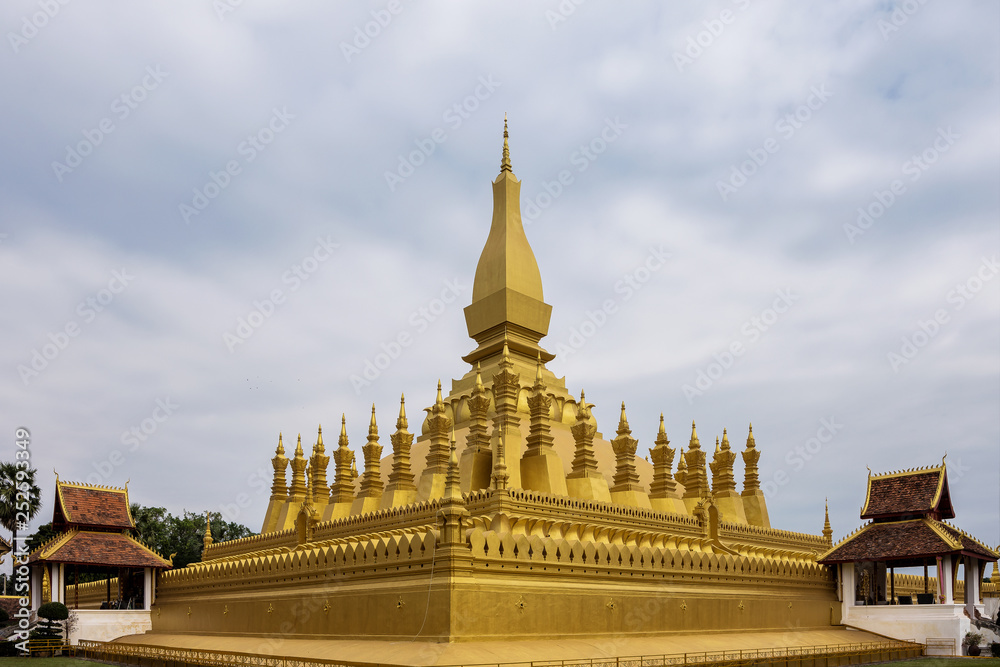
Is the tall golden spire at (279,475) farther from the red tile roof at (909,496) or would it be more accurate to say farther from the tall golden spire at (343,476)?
the red tile roof at (909,496)

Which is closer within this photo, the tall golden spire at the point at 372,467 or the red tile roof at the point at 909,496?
the red tile roof at the point at 909,496

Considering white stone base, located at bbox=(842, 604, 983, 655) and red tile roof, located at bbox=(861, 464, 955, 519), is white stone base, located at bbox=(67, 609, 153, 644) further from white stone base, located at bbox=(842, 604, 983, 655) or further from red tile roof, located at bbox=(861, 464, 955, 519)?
red tile roof, located at bbox=(861, 464, 955, 519)

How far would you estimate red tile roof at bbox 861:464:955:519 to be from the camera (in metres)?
30.6

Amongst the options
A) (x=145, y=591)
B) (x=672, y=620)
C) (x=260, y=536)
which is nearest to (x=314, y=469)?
(x=260, y=536)

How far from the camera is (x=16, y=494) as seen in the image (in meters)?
39.6

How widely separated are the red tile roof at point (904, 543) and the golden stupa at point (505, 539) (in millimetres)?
1494

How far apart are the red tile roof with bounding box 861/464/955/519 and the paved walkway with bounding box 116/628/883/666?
4.61 meters

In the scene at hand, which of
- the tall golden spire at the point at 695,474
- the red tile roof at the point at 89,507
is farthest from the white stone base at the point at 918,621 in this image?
the red tile roof at the point at 89,507

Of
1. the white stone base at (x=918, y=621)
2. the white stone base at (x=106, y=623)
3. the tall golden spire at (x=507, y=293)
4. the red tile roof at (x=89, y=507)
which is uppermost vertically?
the tall golden spire at (x=507, y=293)

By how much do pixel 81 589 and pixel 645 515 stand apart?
29477 millimetres

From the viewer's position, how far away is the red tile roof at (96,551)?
31.9 meters

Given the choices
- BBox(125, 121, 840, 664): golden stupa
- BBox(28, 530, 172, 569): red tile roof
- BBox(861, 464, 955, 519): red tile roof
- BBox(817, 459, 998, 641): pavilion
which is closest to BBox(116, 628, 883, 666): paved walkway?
BBox(125, 121, 840, 664): golden stupa

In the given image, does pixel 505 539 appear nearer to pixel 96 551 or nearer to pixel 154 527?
pixel 96 551

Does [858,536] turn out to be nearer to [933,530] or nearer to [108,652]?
[933,530]
